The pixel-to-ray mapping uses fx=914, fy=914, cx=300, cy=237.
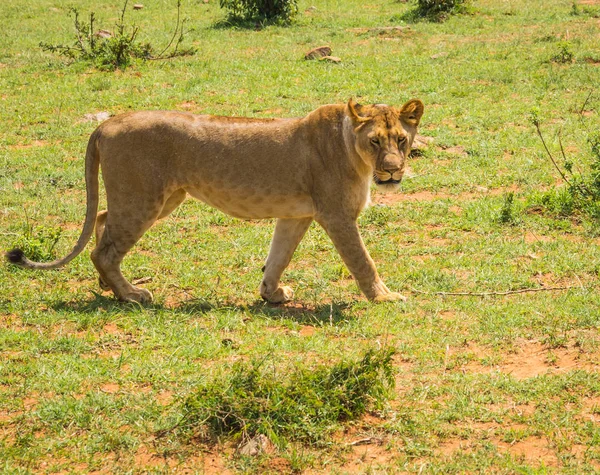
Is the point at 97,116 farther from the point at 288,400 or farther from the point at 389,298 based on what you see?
the point at 288,400

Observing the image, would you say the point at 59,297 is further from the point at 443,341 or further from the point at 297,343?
the point at 443,341

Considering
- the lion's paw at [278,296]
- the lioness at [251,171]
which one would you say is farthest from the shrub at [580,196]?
the lion's paw at [278,296]

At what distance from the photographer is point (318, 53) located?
12.5 m

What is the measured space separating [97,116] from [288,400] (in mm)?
6925

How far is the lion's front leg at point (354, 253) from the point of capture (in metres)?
5.82

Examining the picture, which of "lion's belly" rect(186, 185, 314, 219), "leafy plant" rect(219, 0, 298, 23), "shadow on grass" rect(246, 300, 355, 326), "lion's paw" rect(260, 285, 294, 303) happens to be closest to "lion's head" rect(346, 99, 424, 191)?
"lion's belly" rect(186, 185, 314, 219)

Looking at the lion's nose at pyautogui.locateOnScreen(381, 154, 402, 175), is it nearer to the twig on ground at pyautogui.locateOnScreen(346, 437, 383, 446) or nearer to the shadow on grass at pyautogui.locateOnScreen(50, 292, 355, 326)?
the shadow on grass at pyautogui.locateOnScreen(50, 292, 355, 326)

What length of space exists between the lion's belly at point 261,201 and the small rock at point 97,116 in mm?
4640

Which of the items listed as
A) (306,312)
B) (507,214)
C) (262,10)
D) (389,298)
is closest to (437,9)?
(262,10)

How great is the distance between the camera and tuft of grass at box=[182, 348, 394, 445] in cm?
410

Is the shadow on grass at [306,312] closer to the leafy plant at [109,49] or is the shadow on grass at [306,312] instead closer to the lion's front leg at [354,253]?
the lion's front leg at [354,253]

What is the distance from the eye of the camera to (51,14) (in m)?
16.8

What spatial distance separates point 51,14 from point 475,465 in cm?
1483

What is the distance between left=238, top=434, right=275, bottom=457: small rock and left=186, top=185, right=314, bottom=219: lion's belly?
221 cm
